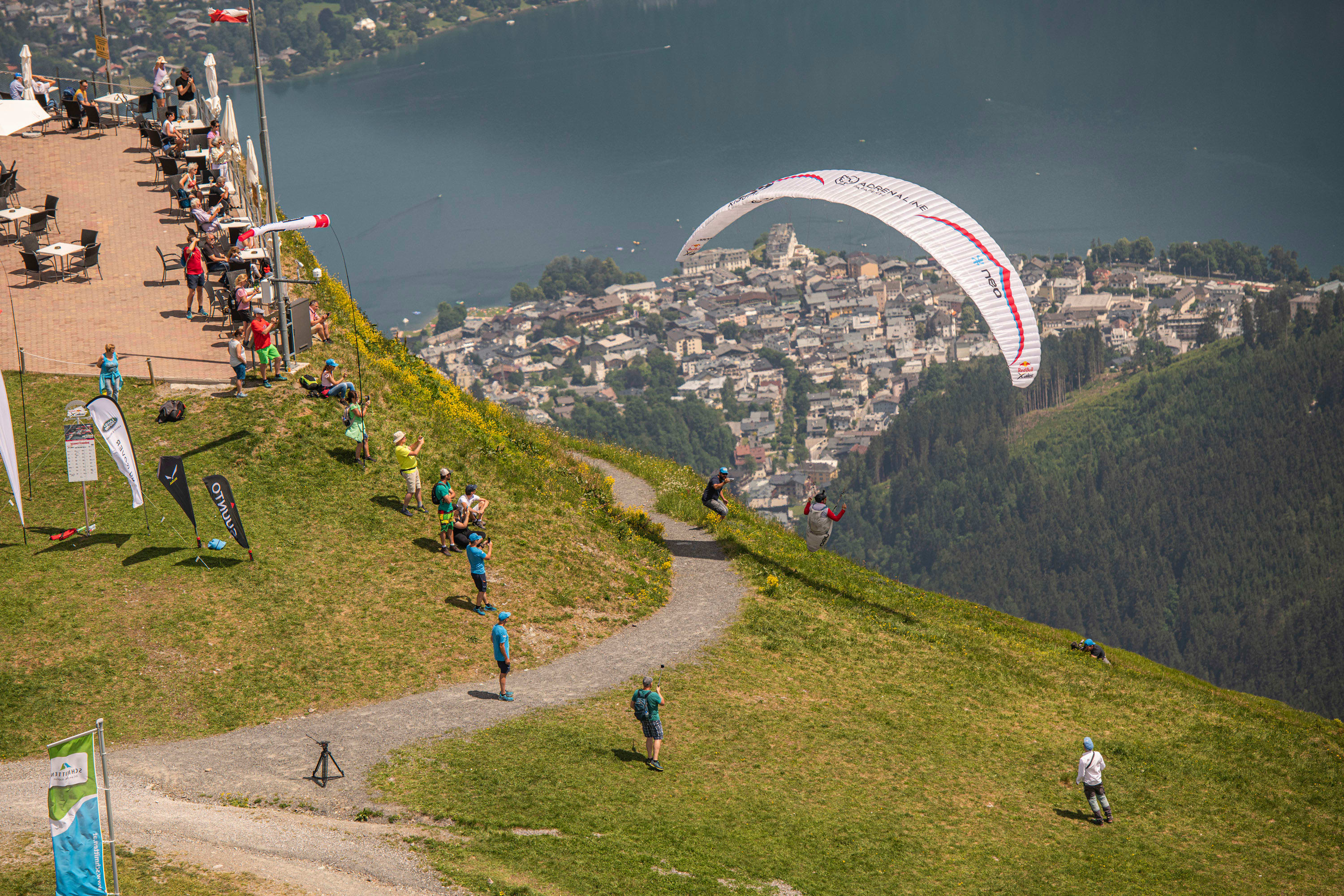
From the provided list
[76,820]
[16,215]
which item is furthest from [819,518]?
[16,215]

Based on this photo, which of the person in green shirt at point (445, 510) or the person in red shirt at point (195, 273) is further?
the person in red shirt at point (195, 273)

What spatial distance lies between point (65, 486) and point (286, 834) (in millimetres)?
13518

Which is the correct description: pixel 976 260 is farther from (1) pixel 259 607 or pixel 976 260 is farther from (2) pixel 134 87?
(2) pixel 134 87

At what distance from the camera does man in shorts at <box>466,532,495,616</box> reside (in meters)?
25.2

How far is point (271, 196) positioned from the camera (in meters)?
31.4

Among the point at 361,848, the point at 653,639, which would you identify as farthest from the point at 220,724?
the point at 653,639

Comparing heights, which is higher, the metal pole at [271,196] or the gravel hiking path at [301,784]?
the metal pole at [271,196]

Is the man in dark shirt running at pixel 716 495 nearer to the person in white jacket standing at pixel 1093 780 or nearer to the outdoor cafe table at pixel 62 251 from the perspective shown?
the person in white jacket standing at pixel 1093 780

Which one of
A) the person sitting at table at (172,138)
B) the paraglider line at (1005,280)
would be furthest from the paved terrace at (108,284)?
the paraglider line at (1005,280)

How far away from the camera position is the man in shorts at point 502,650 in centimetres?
2238

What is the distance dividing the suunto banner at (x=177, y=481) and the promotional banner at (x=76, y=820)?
36.8 ft

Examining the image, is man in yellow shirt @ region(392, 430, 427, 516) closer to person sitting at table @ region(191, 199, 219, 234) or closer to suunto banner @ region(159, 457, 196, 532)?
suunto banner @ region(159, 457, 196, 532)

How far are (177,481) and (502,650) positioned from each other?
28.0ft

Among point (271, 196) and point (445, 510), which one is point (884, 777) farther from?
point (271, 196)
